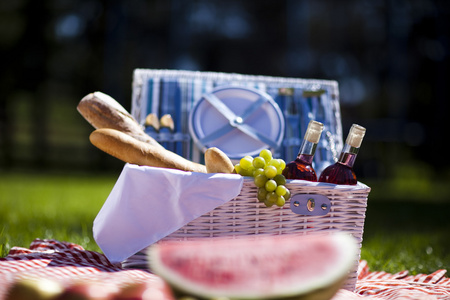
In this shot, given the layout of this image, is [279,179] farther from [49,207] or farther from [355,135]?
[49,207]

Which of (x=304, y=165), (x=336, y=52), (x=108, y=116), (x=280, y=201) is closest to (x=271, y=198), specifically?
(x=280, y=201)

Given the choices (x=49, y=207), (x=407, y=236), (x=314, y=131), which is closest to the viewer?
(x=314, y=131)

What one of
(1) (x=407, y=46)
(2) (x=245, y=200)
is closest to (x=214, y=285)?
(2) (x=245, y=200)

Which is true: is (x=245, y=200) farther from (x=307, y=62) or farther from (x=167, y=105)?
(x=307, y=62)

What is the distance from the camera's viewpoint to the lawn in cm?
282

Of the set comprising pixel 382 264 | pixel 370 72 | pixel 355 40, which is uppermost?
pixel 355 40

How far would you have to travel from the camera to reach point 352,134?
196cm

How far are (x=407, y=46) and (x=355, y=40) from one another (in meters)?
0.96

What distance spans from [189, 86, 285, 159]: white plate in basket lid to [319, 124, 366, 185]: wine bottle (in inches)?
29.2

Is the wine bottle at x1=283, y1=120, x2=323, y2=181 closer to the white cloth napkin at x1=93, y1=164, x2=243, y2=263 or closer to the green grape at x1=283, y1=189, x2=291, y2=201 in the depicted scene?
the green grape at x1=283, y1=189, x2=291, y2=201

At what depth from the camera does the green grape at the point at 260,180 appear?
73.8 inches

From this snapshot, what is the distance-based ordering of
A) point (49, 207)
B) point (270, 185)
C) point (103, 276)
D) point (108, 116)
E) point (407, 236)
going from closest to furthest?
point (103, 276)
point (270, 185)
point (108, 116)
point (407, 236)
point (49, 207)

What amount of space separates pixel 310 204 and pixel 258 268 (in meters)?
0.82

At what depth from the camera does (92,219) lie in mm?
4098
